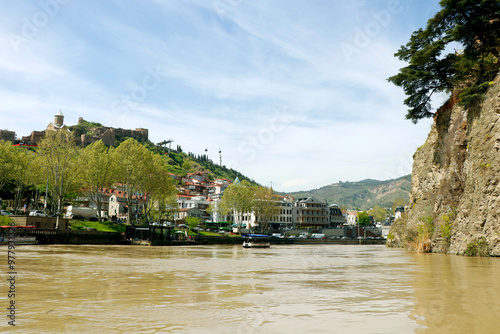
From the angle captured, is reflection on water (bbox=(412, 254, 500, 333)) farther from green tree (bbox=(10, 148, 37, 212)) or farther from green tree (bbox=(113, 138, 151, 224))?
green tree (bbox=(10, 148, 37, 212))

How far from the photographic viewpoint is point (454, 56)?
43906 mm

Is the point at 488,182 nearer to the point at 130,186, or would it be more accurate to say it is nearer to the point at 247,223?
the point at 130,186

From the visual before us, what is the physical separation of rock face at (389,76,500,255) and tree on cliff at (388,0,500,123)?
2659mm

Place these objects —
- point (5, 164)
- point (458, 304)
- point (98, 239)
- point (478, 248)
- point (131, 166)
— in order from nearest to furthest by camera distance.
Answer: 1. point (458, 304)
2. point (478, 248)
3. point (98, 239)
4. point (5, 164)
5. point (131, 166)

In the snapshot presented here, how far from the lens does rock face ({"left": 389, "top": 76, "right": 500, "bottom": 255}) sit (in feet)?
108

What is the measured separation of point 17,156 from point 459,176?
211 feet

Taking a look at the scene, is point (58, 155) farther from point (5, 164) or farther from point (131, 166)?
point (131, 166)

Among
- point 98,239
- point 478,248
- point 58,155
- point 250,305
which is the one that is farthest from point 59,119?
point 250,305

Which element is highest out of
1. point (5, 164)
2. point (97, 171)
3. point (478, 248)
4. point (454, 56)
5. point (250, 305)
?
point (454, 56)

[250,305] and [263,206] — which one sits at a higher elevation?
[263,206]

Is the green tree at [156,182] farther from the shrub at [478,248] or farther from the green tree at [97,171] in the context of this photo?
the shrub at [478,248]

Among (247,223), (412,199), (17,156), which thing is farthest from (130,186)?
(247,223)

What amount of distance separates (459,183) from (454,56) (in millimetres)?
14065

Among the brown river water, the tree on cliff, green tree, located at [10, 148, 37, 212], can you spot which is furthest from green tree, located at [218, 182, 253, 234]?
the brown river water
